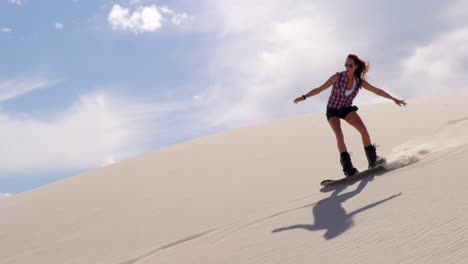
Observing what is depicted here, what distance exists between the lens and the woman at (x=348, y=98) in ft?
16.1

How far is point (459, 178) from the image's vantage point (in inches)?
148

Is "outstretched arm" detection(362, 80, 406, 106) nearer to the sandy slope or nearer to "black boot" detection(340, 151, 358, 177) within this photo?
the sandy slope

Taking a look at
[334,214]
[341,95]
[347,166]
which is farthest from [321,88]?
[334,214]

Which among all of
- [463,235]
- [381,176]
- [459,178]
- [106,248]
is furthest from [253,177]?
[463,235]

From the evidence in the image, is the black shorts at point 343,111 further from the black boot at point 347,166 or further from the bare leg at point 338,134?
the black boot at point 347,166

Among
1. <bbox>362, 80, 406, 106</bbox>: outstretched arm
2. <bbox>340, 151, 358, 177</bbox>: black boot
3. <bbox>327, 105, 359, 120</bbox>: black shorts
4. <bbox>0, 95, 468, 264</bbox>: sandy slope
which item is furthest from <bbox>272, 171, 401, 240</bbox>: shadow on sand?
<bbox>362, 80, 406, 106</bbox>: outstretched arm

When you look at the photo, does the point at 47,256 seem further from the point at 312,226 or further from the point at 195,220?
the point at 312,226

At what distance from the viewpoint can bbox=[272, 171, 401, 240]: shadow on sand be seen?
3.37 metres

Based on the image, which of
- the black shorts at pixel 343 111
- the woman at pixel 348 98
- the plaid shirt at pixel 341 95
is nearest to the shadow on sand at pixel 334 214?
the woman at pixel 348 98

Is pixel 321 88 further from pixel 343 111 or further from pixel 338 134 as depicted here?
pixel 338 134

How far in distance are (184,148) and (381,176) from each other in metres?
5.77

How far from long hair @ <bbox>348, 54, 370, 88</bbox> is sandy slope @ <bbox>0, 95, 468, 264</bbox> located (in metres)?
0.95

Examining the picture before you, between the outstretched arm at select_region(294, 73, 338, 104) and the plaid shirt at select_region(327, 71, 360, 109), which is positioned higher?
the outstretched arm at select_region(294, 73, 338, 104)

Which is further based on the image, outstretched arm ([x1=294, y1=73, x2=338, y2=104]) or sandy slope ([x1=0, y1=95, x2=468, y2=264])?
outstretched arm ([x1=294, y1=73, x2=338, y2=104])
